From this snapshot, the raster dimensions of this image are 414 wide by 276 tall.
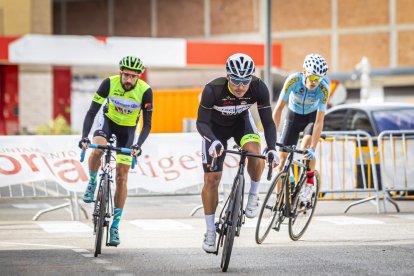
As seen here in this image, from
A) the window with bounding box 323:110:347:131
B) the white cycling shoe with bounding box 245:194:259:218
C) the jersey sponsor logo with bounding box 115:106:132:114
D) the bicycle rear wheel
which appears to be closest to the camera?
the white cycling shoe with bounding box 245:194:259:218

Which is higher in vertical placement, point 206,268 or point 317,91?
point 317,91

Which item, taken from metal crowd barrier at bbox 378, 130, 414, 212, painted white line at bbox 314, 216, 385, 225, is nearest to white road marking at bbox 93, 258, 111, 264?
painted white line at bbox 314, 216, 385, 225

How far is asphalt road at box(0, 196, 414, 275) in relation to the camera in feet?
33.2

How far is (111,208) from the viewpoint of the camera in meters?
11.7

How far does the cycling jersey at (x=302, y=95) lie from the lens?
13477 mm

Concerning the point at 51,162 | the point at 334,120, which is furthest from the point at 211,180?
the point at 334,120

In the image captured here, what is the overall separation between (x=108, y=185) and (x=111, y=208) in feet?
1.14

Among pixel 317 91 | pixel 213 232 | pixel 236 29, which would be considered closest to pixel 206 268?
pixel 213 232

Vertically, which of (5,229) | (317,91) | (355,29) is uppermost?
(355,29)

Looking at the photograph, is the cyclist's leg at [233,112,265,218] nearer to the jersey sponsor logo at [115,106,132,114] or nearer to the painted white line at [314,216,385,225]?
the jersey sponsor logo at [115,106,132,114]

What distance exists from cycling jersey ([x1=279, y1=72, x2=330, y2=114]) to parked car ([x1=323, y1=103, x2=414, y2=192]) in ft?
19.2

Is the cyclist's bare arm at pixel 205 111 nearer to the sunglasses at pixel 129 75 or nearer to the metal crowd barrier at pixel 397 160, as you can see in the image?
the sunglasses at pixel 129 75

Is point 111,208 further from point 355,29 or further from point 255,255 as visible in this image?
point 355,29

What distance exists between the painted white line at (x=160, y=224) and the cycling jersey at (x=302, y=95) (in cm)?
212
